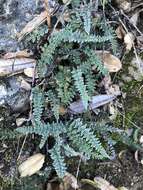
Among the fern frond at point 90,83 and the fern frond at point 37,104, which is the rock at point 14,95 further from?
the fern frond at point 90,83

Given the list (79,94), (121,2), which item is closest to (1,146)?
(79,94)

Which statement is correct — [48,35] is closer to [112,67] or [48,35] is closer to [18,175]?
[112,67]

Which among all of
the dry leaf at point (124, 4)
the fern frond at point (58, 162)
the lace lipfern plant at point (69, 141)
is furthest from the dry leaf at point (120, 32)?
the fern frond at point (58, 162)

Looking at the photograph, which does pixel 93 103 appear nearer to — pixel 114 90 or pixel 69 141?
pixel 114 90

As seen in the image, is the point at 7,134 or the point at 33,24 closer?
the point at 7,134

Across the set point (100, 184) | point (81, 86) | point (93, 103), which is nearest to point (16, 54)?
point (81, 86)

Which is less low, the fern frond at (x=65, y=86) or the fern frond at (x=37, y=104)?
the fern frond at (x=65, y=86)

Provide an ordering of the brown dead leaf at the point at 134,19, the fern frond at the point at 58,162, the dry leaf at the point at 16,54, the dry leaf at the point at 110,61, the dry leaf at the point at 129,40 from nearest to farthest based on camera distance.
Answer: the fern frond at the point at 58,162 < the dry leaf at the point at 16,54 < the dry leaf at the point at 110,61 < the dry leaf at the point at 129,40 < the brown dead leaf at the point at 134,19
